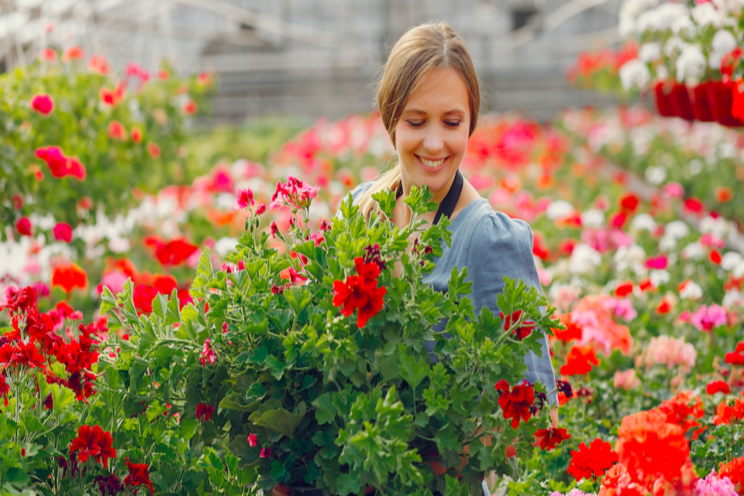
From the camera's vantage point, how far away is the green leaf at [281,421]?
4.05 ft

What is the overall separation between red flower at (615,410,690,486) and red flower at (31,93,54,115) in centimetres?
306

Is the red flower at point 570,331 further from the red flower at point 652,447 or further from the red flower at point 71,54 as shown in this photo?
the red flower at point 71,54

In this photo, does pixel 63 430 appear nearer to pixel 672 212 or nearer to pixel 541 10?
pixel 672 212

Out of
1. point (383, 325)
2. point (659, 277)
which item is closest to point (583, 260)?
point (659, 277)

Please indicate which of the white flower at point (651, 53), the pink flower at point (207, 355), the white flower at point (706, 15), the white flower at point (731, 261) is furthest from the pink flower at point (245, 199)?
the white flower at point (731, 261)

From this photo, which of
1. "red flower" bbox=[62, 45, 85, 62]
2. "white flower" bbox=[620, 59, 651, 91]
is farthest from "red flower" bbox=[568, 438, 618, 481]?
"red flower" bbox=[62, 45, 85, 62]

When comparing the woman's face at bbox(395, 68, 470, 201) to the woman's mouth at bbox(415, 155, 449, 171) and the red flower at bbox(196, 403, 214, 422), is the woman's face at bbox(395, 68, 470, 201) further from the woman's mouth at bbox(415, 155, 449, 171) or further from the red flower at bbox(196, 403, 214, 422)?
the red flower at bbox(196, 403, 214, 422)

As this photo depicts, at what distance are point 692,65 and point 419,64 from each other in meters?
2.25

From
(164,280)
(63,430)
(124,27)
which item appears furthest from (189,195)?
(63,430)

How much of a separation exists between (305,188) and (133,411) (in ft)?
1.86

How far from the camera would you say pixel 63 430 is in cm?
143

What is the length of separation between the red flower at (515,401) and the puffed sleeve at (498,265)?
0.27 metres

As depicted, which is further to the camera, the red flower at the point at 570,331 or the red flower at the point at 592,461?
the red flower at the point at 570,331

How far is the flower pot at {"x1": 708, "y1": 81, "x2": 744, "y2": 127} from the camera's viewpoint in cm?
308
